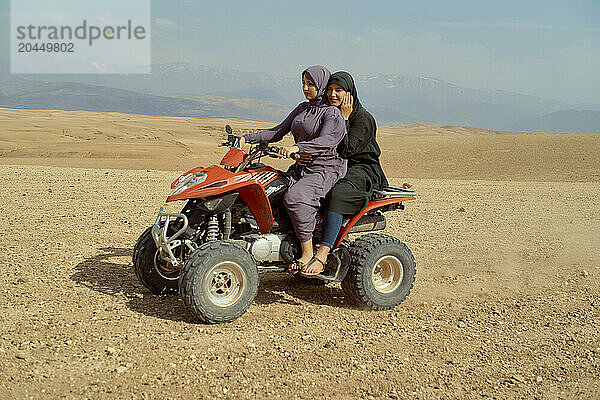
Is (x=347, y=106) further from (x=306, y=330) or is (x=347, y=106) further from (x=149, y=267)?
(x=149, y=267)

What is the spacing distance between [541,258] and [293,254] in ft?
14.6

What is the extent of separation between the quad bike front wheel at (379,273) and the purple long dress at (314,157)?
65 centimetres

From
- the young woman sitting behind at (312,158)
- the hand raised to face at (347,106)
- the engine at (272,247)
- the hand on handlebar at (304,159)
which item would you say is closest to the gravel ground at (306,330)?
the engine at (272,247)

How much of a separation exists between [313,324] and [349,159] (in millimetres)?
1663

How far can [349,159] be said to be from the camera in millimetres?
6141

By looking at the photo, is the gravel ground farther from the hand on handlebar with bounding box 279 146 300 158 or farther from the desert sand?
the hand on handlebar with bounding box 279 146 300 158

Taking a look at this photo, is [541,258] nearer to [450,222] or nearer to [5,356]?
[450,222]

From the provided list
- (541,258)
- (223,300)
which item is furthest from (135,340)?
(541,258)

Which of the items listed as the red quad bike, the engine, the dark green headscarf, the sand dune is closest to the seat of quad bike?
the red quad bike

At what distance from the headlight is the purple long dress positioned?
78 cm

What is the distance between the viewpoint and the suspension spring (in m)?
5.64

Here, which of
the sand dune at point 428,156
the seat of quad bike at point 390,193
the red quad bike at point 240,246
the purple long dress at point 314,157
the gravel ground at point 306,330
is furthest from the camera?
the sand dune at point 428,156

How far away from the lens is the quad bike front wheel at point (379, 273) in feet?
19.9

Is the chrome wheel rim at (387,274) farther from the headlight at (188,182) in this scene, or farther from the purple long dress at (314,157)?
the headlight at (188,182)
